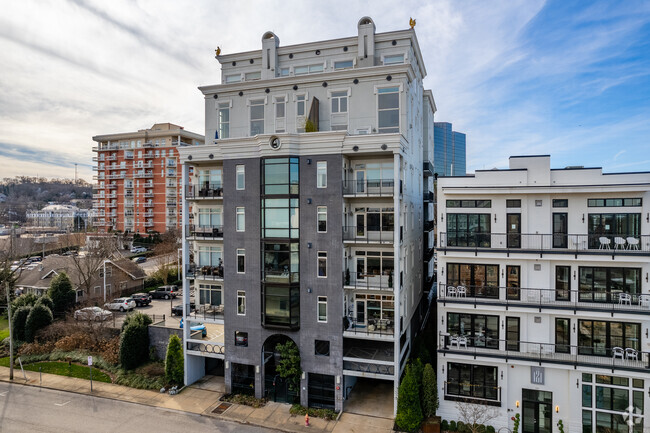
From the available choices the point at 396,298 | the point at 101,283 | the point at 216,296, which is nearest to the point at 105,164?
the point at 101,283

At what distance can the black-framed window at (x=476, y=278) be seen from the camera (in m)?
17.4

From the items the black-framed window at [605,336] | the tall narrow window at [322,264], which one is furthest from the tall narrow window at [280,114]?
the black-framed window at [605,336]

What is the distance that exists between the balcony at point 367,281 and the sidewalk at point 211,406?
6.09 m

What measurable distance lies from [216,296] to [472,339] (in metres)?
14.3

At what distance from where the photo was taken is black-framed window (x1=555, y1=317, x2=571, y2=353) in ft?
54.2

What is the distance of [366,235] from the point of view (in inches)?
747

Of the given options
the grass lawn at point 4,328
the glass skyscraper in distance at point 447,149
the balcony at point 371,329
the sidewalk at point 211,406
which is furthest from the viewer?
the glass skyscraper in distance at point 447,149

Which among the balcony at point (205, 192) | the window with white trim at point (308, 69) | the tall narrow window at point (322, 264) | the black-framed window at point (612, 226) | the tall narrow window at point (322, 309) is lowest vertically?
the tall narrow window at point (322, 309)

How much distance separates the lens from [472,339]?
17453 mm

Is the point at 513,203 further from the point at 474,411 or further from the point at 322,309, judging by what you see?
the point at 322,309

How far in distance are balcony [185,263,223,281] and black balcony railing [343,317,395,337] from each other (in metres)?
7.64

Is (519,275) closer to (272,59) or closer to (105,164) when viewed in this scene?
(272,59)

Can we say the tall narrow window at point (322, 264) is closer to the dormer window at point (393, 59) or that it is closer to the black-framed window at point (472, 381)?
the black-framed window at point (472, 381)

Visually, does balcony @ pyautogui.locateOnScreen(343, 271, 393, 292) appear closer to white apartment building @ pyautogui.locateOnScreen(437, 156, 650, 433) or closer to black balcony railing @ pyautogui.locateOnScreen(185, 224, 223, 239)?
white apartment building @ pyautogui.locateOnScreen(437, 156, 650, 433)
